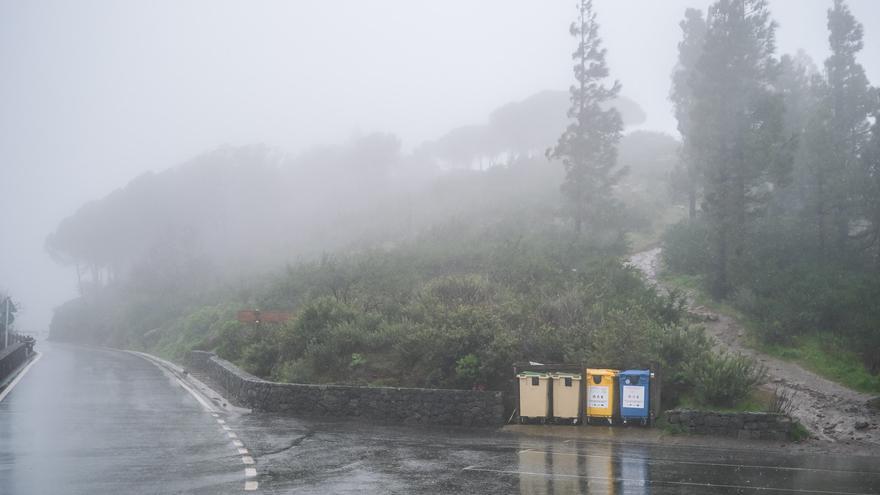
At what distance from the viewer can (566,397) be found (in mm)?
15992

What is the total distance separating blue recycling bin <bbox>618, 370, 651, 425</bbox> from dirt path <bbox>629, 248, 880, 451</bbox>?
319cm

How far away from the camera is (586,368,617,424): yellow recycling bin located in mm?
15758

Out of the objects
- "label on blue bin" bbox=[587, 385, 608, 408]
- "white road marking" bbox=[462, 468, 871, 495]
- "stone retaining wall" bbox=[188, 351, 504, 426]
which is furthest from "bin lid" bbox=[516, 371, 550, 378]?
"white road marking" bbox=[462, 468, 871, 495]

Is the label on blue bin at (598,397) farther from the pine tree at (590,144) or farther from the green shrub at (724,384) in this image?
the pine tree at (590,144)

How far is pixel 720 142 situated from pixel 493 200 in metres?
30.0

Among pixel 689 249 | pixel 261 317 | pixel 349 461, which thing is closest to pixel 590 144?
pixel 689 249

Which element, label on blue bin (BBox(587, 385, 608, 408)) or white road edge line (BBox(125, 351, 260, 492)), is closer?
white road edge line (BBox(125, 351, 260, 492))

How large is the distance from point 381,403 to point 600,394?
525 cm

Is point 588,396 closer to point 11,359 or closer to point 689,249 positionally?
point 689,249

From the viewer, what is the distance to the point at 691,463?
11789 millimetres

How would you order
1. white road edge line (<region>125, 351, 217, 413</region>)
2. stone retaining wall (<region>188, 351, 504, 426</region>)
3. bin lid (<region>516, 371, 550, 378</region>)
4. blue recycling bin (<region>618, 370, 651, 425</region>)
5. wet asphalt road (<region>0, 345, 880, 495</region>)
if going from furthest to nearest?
1. white road edge line (<region>125, 351, 217, 413</region>)
2. stone retaining wall (<region>188, 351, 504, 426</region>)
3. bin lid (<region>516, 371, 550, 378</region>)
4. blue recycling bin (<region>618, 370, 651, 425</region>)
5. wet asphalt road (<region>0, 345, 880, 495</region>)

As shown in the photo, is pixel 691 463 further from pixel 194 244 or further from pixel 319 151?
pixel 319 151

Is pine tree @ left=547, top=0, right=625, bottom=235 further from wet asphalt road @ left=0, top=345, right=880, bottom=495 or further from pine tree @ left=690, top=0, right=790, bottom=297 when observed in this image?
wet asphalt road @ left=0, top=345, right=880, bottom=495

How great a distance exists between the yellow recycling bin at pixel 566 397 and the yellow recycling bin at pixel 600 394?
245 mm
